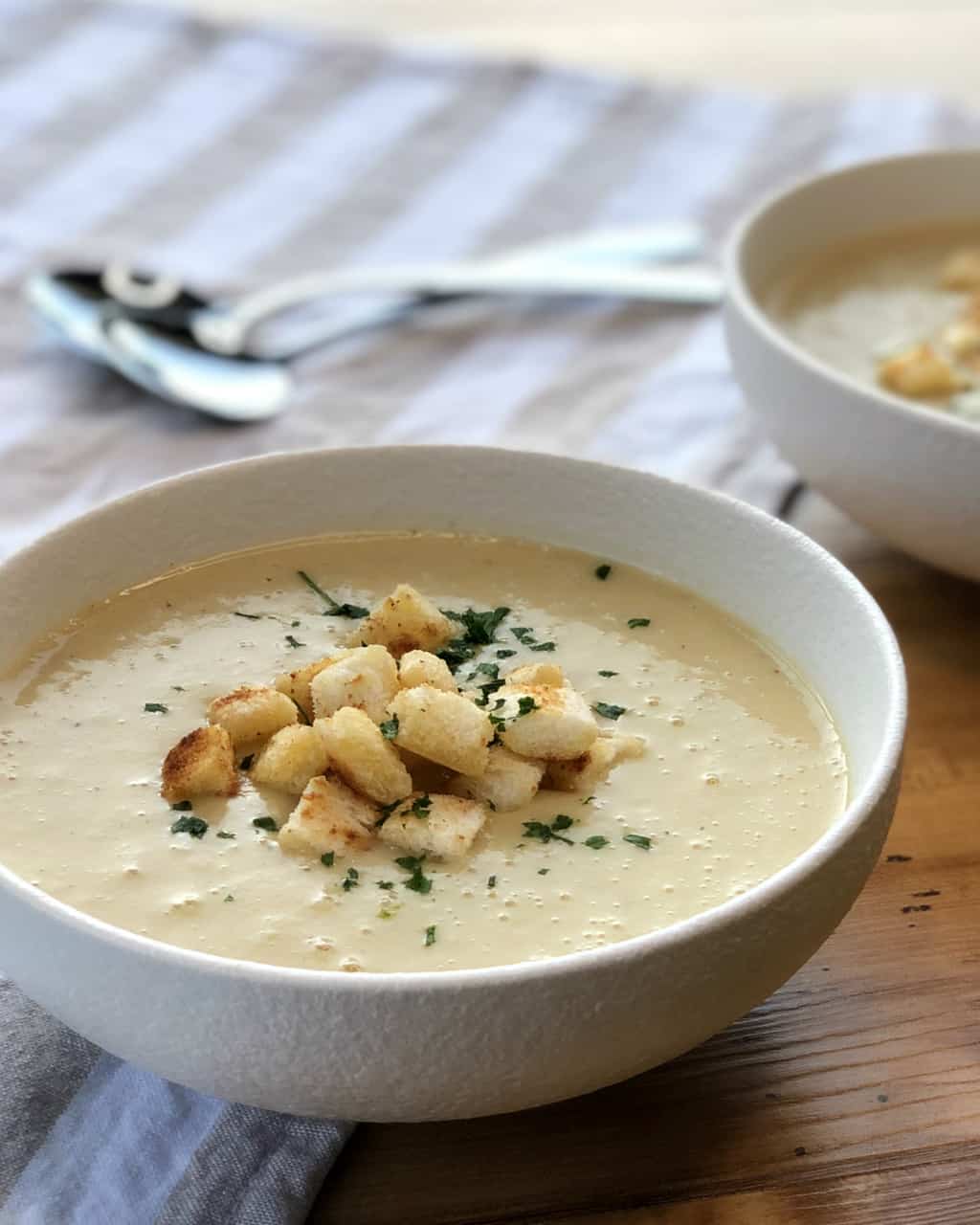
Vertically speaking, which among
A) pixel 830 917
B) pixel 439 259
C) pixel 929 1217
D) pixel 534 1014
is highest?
pixel 534 1014

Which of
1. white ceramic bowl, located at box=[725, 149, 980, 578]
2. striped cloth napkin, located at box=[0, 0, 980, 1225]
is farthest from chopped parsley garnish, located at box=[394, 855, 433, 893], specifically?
striped cloth napkin, located at box=[0, 0, 980, 1225]

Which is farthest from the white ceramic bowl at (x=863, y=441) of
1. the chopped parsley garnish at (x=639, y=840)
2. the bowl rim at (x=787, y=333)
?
the chopped parsley garnish at (x=639, y=840)

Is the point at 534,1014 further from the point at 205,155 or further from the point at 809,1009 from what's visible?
the point at 205,155

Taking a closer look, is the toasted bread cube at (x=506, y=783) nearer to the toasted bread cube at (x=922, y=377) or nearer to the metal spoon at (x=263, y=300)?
the toasted bread cube at (x=922, y=377)

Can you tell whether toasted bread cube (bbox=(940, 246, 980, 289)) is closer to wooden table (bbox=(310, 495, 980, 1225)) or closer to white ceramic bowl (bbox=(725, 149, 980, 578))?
white ceramic bowl (bbox=(725, 149, 980, 578))

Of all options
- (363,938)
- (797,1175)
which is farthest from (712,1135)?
(363,938)

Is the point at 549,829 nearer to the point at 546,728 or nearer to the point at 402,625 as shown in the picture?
the point at 546,728

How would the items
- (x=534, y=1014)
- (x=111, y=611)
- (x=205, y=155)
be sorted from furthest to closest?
(x=205, y=155) < (x=111, y=611) < (x=534, y=1014)
